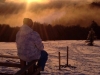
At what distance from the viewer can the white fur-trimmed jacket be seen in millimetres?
4004

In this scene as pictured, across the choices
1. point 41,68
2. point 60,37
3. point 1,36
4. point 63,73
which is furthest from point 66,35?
point 41,68

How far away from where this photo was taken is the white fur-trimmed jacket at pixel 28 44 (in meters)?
4.00

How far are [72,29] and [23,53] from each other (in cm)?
7962

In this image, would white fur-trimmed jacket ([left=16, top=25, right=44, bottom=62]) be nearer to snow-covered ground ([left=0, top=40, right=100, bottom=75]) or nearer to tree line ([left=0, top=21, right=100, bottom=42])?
snow-covered ground ([left=0, top=40, right=100, bottom=75])

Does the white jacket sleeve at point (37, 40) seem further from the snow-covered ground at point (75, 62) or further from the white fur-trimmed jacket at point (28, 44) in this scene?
the snow-covered ground at point (75, 62)

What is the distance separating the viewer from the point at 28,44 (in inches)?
159

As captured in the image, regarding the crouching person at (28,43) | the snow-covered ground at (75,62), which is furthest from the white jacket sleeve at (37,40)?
the snow-covered ground at (75,62)

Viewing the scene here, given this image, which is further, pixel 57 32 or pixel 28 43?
pixel 57 32

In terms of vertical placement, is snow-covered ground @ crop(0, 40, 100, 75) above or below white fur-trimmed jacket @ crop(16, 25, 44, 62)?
below

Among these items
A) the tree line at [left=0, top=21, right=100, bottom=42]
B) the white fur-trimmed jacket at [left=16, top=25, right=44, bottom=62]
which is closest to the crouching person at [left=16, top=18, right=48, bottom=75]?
the white fur-trimmed jacket at [left=16, top=25, right=44, bottom=62]

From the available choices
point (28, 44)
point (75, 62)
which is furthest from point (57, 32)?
point (28, 44)

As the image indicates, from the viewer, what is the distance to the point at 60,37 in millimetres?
71375

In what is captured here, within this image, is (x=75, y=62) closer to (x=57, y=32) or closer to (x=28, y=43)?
(x=28, y=43)

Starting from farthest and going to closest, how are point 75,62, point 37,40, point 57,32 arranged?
point 57,32
point 75,62
point 37,40
